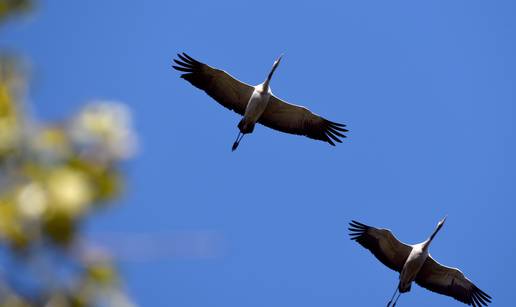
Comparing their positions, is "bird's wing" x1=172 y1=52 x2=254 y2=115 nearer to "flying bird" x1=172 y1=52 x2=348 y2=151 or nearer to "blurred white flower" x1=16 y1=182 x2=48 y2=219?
"flying bird" x1=172 y1=52 x2=348 y2=151

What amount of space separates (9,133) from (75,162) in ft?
Answer: 0.93

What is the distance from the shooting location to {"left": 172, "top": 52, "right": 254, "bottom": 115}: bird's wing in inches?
693

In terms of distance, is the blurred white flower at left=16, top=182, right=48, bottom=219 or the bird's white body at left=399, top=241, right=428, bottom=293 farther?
the bird's white body at left=399, top=241, right=428, bottom=293

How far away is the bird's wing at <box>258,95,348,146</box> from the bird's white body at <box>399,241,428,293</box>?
349 centimetres

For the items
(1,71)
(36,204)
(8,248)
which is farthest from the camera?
(1,71)

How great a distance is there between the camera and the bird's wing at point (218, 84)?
57.8 ft

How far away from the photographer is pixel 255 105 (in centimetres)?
1695

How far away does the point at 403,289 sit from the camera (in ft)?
60.3

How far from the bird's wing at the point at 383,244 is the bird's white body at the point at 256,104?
13.5 ft

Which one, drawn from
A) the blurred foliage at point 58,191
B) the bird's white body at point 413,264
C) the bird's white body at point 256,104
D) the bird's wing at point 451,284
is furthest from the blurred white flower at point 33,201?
the bird's wing at point 451,284

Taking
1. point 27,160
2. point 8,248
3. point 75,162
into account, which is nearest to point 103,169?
point 75,162

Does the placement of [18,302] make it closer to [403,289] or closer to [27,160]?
[27,160]

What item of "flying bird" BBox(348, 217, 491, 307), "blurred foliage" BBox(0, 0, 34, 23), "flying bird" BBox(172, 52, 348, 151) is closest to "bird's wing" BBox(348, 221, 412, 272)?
"flying bird" BBox(348, 217, 491, 307)

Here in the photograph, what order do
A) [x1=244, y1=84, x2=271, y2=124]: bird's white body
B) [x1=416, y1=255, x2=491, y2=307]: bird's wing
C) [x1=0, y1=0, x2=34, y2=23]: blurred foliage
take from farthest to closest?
[x1=416, y1=255, x2=491, y2=307]: bird's wing, [x1=244, y1=84, x2=271, y2=124]: bird's white body, [x1=0, y1=0, x2=34, y2=23]: blurred foliage
